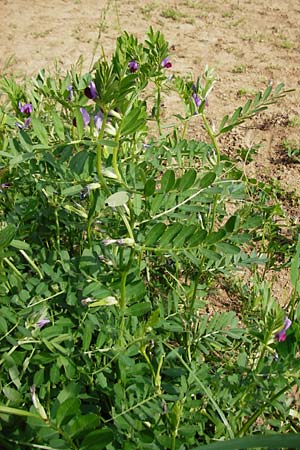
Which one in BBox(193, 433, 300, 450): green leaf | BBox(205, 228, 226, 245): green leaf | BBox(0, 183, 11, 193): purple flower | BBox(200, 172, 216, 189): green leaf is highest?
BBox(200, 172, 216, 189): green leaf

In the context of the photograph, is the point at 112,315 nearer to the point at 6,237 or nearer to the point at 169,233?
the point at 169,233

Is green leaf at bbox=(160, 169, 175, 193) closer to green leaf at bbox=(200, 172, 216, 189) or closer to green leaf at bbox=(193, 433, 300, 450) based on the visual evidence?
green leaf at bbox=(200, 172, 216, 189)

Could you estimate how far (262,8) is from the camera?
167 inches

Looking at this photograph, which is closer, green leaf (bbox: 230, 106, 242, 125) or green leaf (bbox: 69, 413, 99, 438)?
green leaf (bbox: 69, 413, 99, 438)

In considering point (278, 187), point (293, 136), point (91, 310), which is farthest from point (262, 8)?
point (91, 310)

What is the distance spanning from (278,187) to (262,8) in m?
2.46

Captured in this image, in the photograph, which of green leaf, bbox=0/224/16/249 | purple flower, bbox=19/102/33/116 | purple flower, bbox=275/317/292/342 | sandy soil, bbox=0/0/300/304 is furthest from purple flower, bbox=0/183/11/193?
sandy soil, bbox=0/0/300/304

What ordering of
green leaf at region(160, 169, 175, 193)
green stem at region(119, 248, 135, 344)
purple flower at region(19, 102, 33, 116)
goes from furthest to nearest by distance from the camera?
purple flower at region(19, 102, 33, 116) → green leaf at region(160, 169, 175, 193) → green stem at region(119, 248, 135, 344)

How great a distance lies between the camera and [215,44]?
369cm

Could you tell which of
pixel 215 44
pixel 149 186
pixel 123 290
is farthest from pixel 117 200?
pixel 215 44

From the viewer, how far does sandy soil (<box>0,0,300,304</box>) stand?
2713 millimetres

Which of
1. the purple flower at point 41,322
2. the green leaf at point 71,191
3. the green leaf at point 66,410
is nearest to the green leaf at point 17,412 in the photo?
the green leaf at point 66,410

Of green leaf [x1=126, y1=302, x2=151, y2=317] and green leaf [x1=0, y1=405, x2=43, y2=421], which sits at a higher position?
green leaf [x1=0, y1=405, x2=43, y2=421]

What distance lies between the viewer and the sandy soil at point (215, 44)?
8.90ft
